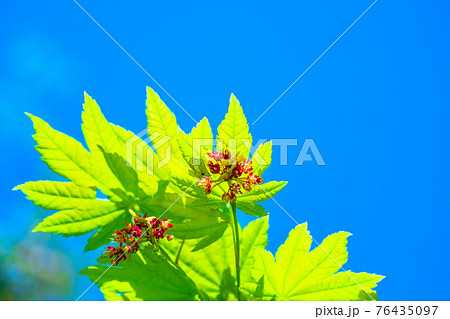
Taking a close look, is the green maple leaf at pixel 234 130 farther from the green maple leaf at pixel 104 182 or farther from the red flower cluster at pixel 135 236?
the red flower cluster at pixel 135 236

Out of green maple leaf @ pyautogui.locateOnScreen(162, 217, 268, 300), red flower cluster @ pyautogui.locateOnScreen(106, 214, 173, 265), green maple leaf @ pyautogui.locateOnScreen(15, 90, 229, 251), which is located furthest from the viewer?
green maple leaf @ pyautogui.locateOnScreen(162, 217, 268, 300)

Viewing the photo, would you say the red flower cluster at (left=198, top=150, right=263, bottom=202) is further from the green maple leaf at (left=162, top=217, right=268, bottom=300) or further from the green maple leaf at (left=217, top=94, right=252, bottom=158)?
the green maple leaf at (left=162, top=217, right=268, bottom=300)

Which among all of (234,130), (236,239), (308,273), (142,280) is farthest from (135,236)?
(308,273)

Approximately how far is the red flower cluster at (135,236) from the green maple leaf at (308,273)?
291 mm

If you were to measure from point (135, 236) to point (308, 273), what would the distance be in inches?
20.0

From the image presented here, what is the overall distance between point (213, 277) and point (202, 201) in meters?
0.30

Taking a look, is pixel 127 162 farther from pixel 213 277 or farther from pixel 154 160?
pixel 213 277

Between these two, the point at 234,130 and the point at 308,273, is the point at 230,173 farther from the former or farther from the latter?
the point at 308,273

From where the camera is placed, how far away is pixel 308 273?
116cm

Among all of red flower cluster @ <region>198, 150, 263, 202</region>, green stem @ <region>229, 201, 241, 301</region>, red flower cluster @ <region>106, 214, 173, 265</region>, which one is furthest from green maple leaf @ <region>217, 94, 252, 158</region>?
red flower cluster @ <region>106, 214, 173, 265</region>

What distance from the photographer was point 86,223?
1.16 m

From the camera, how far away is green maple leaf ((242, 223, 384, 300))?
3.64 ft

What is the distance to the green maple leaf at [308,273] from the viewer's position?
1.11 m

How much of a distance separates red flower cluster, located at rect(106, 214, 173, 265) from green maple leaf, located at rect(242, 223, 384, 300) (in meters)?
0.29
